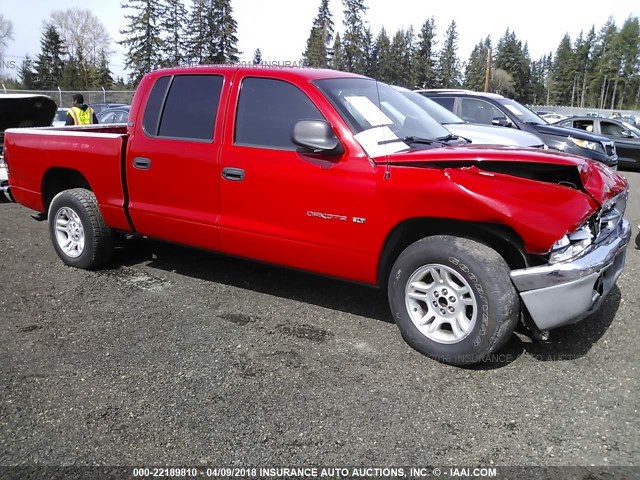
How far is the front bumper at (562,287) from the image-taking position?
293cm

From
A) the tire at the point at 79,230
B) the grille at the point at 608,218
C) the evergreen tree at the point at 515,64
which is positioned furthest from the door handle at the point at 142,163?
the evergreen tree at the point at 515,64

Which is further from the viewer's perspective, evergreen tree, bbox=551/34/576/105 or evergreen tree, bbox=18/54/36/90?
evergreen tree, bbox=551/34/576/105

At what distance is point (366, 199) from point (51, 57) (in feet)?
249

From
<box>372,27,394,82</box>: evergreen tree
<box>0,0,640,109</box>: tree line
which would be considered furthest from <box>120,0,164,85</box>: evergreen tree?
<box>372,27,394,82</box>: evergreen tree

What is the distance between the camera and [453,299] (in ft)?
10.7

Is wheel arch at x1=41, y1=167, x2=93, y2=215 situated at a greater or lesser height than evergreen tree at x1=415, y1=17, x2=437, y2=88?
lesser

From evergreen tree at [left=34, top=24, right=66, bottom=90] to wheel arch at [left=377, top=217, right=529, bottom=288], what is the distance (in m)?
71.0

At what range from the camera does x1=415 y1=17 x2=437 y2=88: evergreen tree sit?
244 ft

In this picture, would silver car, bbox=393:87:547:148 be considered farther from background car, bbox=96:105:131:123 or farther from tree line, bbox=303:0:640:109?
tree line, bbox=303:0:640:109

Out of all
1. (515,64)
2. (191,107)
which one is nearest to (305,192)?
(191,107)

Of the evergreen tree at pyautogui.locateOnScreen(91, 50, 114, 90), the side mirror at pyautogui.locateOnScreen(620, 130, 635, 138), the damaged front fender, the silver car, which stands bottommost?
the side mirror at pyautogui.locateOnScreen(620, 130, 635, 138)

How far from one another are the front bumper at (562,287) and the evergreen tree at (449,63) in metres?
85.5

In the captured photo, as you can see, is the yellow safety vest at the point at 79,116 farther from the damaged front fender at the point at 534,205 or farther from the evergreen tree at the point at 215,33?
the evergreen tree at the point at 215,33

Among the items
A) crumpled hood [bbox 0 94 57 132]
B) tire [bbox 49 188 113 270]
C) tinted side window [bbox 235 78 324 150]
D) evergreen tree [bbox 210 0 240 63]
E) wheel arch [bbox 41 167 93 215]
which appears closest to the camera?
tinted side window [bbox 235 78 324 150]
